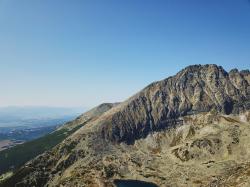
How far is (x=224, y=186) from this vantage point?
157875 mm

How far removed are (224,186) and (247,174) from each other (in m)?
15.0

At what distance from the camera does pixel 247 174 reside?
162 metres
